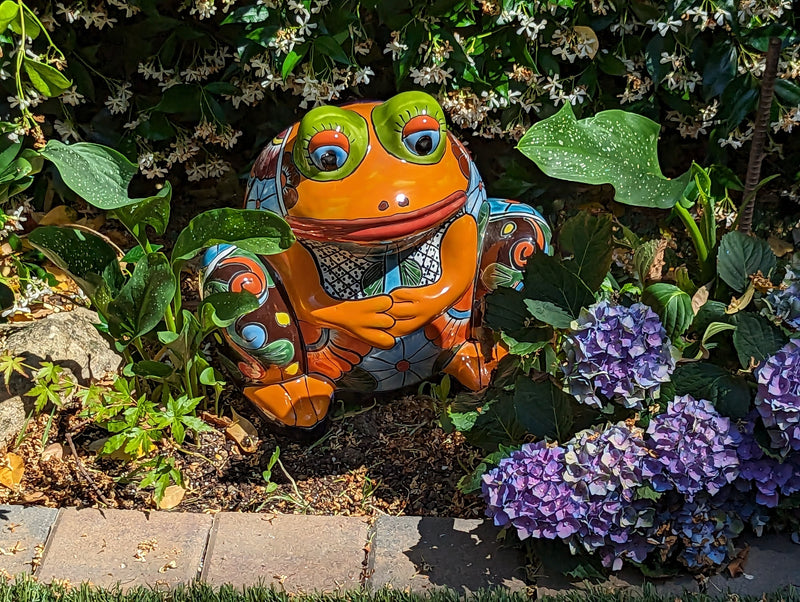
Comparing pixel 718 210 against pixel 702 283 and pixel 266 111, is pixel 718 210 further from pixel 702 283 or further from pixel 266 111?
pixel 266 111

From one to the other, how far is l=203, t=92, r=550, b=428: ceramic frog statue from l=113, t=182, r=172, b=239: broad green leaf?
0.55 ft

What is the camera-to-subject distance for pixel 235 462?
8.70ft

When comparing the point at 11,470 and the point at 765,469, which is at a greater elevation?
the point at 765,469

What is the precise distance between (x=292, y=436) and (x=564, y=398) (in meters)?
0.82

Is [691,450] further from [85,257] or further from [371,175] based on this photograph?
[85,257]

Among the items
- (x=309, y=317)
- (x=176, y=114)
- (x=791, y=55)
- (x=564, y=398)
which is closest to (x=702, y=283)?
Answer: (x=564, y=398)

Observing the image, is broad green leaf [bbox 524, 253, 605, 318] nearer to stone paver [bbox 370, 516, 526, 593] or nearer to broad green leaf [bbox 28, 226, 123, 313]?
stone paver [bbox 370, 516, 526, 593]

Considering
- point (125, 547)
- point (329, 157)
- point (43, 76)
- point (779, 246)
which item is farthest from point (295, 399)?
point (779, 246)

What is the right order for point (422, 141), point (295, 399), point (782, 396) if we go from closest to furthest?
point (782, 396) → point (422, 141) → point (295, 399)

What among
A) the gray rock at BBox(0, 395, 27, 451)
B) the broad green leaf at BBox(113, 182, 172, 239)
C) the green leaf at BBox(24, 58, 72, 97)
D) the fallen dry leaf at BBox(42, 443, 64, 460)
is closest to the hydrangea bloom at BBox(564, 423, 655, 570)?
the broad green leaf at BBox(113, 182, 172, 239)

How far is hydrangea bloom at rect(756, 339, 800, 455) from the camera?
212 centimetres

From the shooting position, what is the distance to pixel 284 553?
230cm

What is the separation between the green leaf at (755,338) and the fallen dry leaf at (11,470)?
6.29 ft

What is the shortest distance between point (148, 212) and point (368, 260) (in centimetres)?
60
